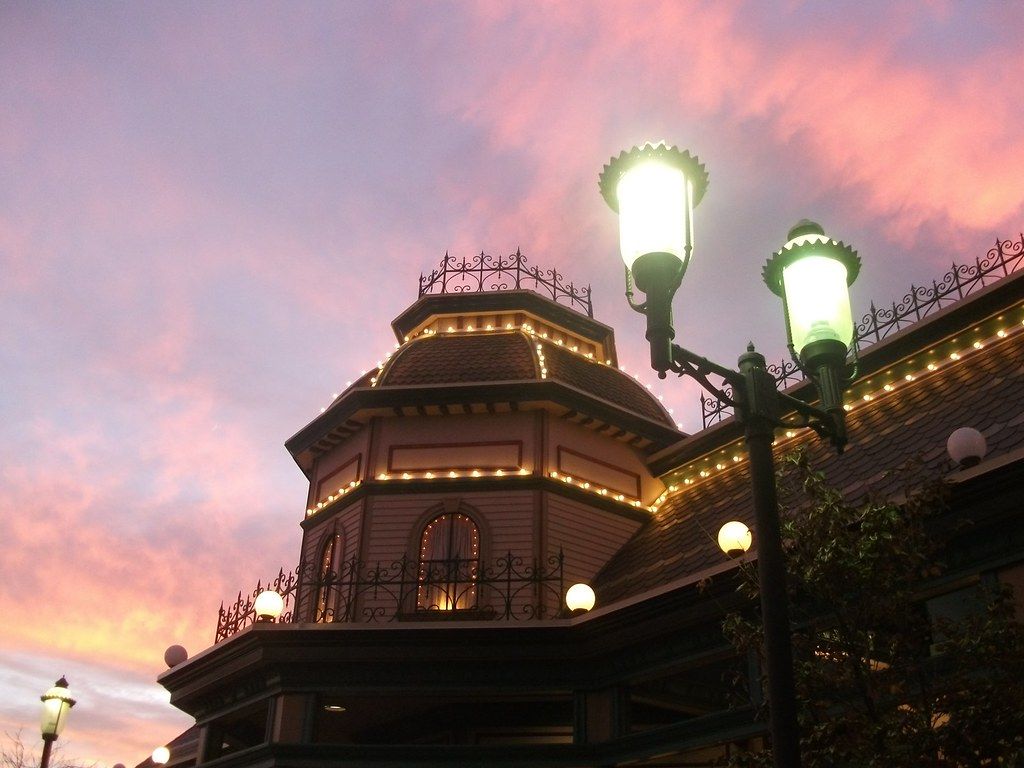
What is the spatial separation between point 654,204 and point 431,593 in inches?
445

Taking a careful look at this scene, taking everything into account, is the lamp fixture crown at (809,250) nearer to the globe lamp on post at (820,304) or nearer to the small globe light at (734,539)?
the globe lamp on post at (820,304)

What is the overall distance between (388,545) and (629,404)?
225 inches

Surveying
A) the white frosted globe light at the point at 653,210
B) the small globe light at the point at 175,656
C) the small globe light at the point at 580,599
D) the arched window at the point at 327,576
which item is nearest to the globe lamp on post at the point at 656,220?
the white frosted globe light at the point at 653,210

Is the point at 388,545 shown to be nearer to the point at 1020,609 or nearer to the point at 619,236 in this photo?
the point at 1020,609

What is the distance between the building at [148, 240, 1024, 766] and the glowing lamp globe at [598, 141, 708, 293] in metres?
5.44

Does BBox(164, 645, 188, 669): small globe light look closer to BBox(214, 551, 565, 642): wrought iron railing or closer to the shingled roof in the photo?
BBox(214, 551, 565, 642): wrought iron railing

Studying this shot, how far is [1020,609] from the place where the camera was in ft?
30.8

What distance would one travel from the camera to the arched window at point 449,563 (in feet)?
52.0

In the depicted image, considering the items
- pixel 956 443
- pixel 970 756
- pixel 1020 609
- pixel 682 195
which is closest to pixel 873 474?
pixel 956 443

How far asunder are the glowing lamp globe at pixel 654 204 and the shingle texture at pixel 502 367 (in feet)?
38.2

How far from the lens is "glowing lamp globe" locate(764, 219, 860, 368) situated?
6.20 meters

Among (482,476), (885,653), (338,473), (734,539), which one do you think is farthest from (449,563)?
(885,653)

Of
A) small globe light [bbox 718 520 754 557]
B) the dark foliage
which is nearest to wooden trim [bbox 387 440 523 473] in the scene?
small globe light [bbox 718 520 754 557]

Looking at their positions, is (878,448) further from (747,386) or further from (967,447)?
(747,386)
